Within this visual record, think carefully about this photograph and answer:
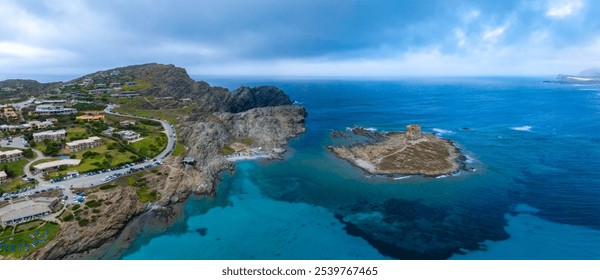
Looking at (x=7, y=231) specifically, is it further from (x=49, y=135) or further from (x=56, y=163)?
(x=49, y=135)

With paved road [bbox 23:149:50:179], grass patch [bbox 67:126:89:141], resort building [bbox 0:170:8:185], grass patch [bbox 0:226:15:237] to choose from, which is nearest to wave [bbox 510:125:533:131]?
grass patch [bbox 67:126:89:141]

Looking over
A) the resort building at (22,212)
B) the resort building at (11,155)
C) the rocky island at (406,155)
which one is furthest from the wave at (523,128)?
the resort building at (11,155)

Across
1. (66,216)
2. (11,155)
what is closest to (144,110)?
(11,155)

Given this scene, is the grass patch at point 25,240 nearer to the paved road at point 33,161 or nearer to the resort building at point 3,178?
the paved road at point 33,161

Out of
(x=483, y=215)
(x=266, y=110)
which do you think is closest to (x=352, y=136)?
(x=266, y=110)

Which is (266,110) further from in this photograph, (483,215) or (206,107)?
(483,215)
